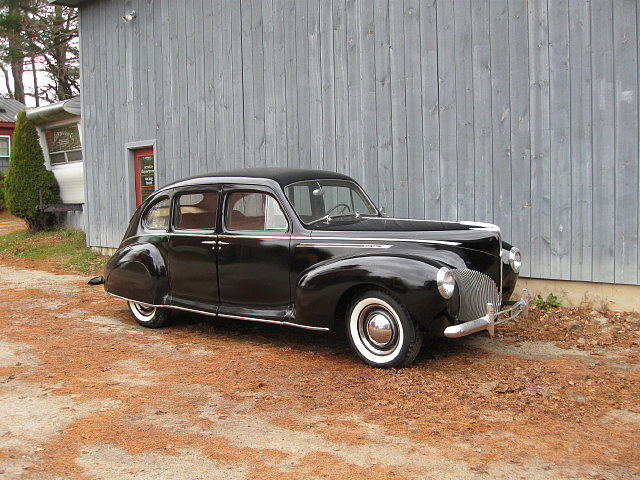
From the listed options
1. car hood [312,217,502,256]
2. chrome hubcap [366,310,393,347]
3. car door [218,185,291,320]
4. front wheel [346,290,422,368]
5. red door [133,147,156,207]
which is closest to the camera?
front wheel [346,290,422,368]

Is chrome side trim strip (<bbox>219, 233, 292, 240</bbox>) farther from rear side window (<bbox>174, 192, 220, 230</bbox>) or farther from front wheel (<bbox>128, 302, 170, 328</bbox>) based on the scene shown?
front wheel (<bbox>128, 302, 170, 328</bbox>)

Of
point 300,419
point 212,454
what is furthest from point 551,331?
point 212,454

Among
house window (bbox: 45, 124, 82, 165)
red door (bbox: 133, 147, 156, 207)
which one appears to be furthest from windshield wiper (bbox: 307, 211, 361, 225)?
house window (bbox: 45, 124, 82, 165)

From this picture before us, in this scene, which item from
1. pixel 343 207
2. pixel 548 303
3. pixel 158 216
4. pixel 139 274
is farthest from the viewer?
pixel 548 303

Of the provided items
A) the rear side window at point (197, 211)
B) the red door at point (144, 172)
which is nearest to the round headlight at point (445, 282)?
the rear side window at point (197, 211)

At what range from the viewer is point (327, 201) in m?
6.58

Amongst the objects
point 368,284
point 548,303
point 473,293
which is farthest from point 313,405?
point 548,303

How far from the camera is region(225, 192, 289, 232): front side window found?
6312 millimetres

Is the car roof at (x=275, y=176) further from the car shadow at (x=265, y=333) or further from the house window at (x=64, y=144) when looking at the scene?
the house window at (x=64, y=144)

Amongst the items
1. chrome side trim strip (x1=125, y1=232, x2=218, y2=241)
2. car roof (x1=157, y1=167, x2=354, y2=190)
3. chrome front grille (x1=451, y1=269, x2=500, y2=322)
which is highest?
car roof (x1=157, y1=167, x2=354, y2=190)

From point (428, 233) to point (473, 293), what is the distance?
641 millimetres

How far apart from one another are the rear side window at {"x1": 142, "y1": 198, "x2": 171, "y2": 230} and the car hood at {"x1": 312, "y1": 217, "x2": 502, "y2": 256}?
1943mm

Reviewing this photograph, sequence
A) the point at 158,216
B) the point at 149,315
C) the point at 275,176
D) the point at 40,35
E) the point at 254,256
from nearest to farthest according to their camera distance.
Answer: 1. the point at 254,256
2. the point at 275,176
3. the point at 158,216
4. the point at 149,315
5. the point at 40,35

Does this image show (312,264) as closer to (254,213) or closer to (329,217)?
(329,217)
